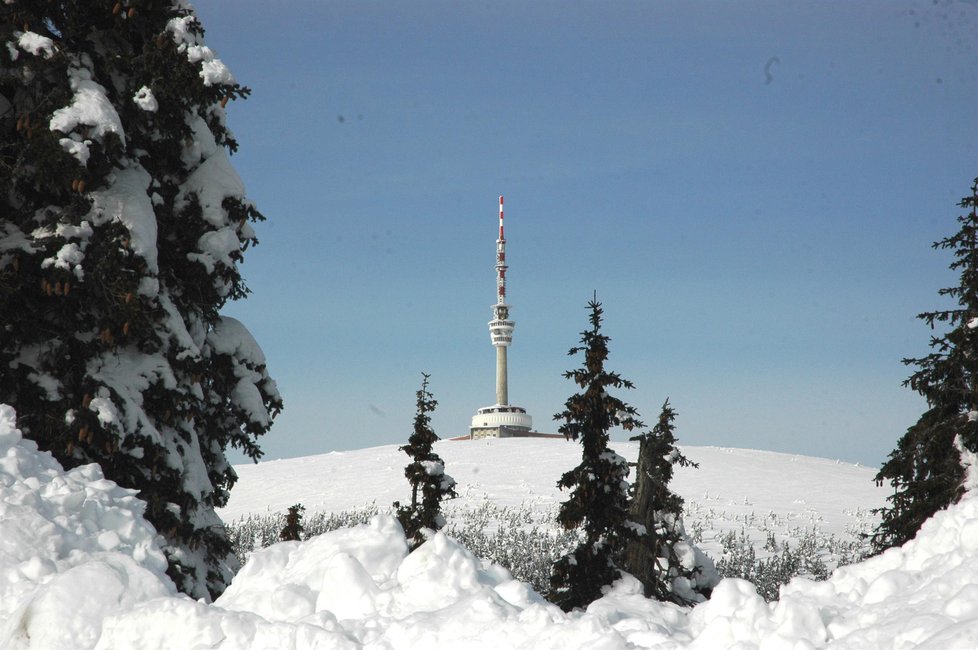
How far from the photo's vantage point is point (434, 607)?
6285 millimetres

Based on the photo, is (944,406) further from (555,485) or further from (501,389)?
(501,389)

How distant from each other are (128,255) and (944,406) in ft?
61.1

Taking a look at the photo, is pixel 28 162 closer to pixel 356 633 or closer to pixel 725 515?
pixel 356 633

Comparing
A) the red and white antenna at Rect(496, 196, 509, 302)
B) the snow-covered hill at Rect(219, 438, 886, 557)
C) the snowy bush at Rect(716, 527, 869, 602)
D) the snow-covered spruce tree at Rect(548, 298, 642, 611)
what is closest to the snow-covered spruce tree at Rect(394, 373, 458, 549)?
the snow-covered spruce tree at Rect(548, 298, 642, 611)

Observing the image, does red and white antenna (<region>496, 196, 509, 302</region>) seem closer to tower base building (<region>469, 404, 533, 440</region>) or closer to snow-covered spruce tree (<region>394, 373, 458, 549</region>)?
tower base building (<region>469, 404, 533, 440</region>)

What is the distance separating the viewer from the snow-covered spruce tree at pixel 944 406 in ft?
70.0

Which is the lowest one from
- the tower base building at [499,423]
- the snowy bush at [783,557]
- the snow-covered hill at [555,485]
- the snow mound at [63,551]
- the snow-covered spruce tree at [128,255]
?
the snowy bush at [783,557]

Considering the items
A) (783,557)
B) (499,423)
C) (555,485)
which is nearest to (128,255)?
(783,557)

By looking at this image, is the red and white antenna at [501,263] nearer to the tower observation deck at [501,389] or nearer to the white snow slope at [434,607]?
the tower observation deck at [501,389]

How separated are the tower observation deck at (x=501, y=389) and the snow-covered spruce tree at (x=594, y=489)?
109402 mm

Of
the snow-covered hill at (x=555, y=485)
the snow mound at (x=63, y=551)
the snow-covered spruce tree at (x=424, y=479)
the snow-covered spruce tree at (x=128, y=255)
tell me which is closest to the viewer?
the snow mound at (x=63, y=551)

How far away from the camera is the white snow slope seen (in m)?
5.35

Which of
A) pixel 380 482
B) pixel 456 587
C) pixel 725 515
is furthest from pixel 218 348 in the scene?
pixel 380 482

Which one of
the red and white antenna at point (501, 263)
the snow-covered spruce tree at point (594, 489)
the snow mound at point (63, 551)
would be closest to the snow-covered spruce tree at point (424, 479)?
the snow-covered spruce tree at point (594, 489)
